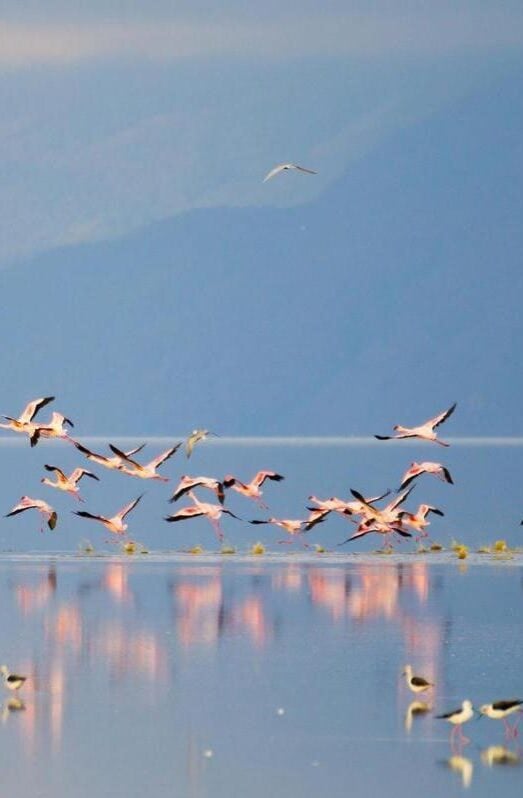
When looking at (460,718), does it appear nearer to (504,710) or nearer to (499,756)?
(504,710)

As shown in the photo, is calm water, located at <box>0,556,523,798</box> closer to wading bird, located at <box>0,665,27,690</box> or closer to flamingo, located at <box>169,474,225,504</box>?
wading bird, located at <box>0,665,27,690</box>

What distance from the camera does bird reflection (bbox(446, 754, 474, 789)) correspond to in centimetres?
1270

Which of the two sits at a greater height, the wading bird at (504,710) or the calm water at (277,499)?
the calm water at (277,499)

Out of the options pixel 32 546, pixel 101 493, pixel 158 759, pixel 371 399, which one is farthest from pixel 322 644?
pixel 371 399

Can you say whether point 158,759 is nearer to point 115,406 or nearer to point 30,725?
point 30,725

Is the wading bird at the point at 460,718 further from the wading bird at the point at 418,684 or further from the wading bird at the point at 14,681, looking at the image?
the wading bird at the point at 14,681

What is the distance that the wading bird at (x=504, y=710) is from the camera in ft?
45.8

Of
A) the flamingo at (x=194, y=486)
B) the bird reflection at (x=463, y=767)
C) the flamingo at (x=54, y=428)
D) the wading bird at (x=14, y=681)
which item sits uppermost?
the flamingo at (x=54, y=428)

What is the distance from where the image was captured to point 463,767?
13.1 metres

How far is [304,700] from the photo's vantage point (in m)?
15.4

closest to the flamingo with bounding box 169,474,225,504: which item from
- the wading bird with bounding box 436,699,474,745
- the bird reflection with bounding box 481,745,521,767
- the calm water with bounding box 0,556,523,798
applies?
the calm water with bounding box 0,556,523,798

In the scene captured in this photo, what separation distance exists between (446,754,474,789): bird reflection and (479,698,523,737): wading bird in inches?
26.8

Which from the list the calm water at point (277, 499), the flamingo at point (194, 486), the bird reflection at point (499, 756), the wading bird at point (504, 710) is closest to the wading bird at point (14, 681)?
the wading bird at point (504, 710)

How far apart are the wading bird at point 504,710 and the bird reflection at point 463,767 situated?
681 mm
